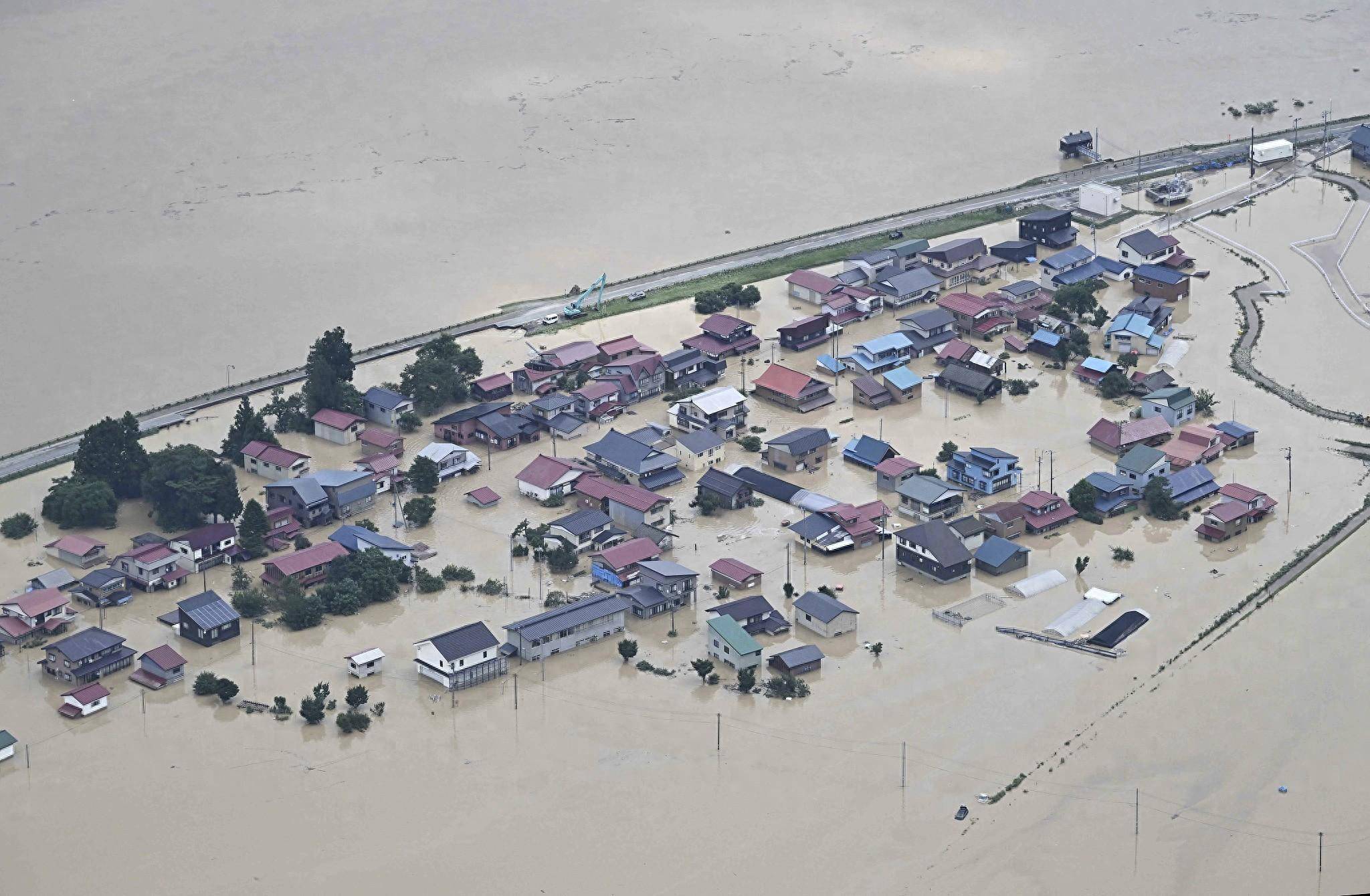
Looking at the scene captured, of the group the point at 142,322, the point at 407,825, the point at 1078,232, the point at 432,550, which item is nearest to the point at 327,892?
the point at 407,825

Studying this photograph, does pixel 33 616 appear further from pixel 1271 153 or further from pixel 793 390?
pixel 1271 153

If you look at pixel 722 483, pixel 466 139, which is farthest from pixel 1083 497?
pixel 466 139

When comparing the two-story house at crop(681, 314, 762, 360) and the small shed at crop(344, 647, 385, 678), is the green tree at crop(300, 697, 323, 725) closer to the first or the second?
the small shed at crop(344, 647, 385, 678)

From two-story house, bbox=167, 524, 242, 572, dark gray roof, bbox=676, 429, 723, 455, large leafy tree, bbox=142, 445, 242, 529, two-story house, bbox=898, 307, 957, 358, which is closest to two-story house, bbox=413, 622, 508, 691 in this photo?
two-story house, bbox=167, 524, 242, 572

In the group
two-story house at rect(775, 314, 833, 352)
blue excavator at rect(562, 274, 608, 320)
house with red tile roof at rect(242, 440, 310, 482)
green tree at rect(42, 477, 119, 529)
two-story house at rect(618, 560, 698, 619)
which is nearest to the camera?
two-story house at rect(618, 560, 698, 619)

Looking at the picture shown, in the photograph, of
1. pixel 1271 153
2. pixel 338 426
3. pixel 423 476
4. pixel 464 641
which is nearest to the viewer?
pixel 464 641

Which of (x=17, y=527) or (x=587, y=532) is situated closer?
(x=587, y=532)

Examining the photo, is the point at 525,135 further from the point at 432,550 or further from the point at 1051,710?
the point at 1051,710
